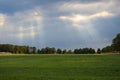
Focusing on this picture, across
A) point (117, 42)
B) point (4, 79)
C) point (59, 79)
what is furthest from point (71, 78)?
point (117, 42)

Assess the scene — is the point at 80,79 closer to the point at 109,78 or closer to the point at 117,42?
the point at 109,78

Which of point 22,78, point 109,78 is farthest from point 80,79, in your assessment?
point 22,78

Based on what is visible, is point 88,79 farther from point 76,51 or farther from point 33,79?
point 76,51

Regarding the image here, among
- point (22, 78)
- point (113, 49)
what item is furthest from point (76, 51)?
point (22, 78)

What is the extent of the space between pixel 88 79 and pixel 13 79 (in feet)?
20.3

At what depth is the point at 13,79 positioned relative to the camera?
1243 inches

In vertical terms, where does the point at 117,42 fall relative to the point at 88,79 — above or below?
above

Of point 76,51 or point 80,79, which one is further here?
point 76,51

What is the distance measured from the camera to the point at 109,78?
31.5 meters

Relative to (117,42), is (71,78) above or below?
Answer: below

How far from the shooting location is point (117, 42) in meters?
196

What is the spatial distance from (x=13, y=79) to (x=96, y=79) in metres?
6.82

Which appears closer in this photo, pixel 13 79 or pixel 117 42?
pixel 13 79

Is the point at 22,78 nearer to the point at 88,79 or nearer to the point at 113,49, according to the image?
the point at 88,79
